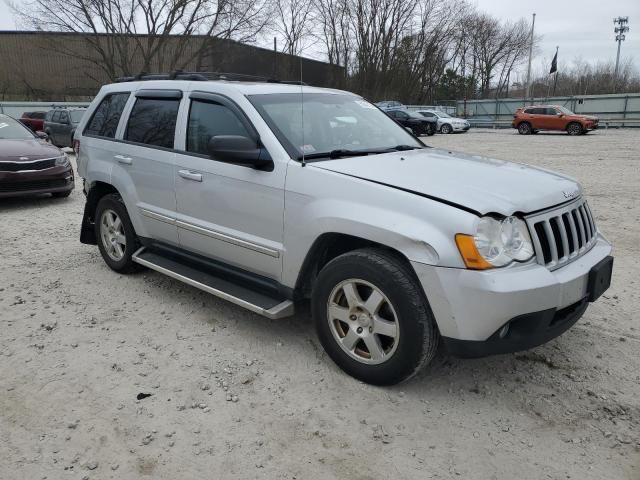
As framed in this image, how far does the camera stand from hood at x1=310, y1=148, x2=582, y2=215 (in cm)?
284

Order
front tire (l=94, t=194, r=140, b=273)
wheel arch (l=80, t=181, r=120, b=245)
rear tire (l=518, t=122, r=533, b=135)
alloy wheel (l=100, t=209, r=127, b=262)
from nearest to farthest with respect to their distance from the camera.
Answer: front tire (l=94, t=194, r=140, b=273), alloy wheel (l=100, t=209, r=127, b=262), wheel arch (l=80, t=181, r=120, b=245), rear tire (l=518, t=122, r=533, b=135)

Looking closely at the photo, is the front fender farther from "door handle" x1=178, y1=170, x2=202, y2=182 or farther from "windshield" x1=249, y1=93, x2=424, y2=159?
"door handle" x1=178, y1=170, x2=202, y2=182

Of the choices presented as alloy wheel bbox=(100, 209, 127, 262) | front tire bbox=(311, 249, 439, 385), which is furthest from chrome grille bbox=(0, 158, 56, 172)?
front tire bbox=(311, 249, 439, 385)

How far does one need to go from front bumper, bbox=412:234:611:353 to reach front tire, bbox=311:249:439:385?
4.4 inches

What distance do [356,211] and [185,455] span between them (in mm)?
1573

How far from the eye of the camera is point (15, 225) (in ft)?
24.2

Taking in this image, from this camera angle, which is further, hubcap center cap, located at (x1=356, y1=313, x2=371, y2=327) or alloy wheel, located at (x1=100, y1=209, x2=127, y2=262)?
alloy wheel, located at (x1=100, y1=209, x2=127, y2=262)

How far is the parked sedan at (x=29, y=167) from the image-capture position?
8.17m

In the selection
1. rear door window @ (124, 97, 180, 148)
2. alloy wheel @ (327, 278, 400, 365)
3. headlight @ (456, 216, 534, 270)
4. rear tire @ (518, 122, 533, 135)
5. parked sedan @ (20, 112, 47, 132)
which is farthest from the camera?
rear tire @ (518, 122, 533, 135)

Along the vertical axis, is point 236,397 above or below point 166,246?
below

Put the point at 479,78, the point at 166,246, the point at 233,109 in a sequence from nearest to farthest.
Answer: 1. the point at 233,109
2. the point at 166,246
3. the point at 479,78

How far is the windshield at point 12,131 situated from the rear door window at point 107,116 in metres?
4.82

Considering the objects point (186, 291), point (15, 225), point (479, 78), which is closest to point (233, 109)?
point (186, 291)

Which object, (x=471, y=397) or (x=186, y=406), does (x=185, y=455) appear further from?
(x=471, y=397)
